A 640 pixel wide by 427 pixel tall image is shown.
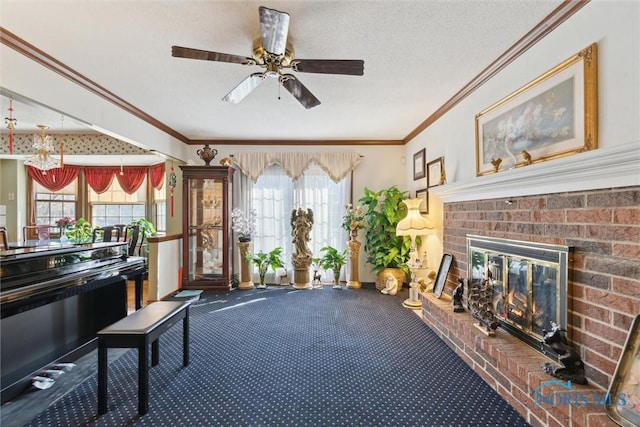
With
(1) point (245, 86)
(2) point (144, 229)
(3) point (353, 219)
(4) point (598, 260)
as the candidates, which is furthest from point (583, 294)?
(2) point (144, 229)

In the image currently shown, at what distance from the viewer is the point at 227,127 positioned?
421cm

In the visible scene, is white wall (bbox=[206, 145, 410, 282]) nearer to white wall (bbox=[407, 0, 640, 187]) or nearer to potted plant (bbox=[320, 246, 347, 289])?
potted plant (bbox=[320, 246, 347, 289])

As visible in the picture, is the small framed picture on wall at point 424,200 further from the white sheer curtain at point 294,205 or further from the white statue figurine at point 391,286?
the white sheer curtain at point 294,205

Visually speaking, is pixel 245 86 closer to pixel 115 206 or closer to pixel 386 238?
pixel 386 238

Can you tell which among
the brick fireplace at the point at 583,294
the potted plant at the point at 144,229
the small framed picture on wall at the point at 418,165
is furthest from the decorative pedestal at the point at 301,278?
the potted plant at the point at 144,229

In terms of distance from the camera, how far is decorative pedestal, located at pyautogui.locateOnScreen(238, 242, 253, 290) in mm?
4637

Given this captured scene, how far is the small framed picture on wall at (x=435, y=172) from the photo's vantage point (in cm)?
353

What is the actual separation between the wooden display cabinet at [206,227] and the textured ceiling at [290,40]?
1.34 m

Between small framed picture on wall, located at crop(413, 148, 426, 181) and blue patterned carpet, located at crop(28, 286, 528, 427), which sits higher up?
small framed picture on wall, located at crop(413, 148, 426, 181)

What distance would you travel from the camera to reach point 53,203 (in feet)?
20.6

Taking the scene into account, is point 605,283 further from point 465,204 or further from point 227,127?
point 227,127

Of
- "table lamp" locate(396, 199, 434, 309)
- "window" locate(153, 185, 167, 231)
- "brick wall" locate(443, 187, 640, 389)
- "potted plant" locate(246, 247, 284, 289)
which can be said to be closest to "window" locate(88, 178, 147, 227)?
"window" locate(153, 185, 167, 231)

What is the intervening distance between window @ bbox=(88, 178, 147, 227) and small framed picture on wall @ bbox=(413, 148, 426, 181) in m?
5.66

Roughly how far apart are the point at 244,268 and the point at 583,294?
403cm
